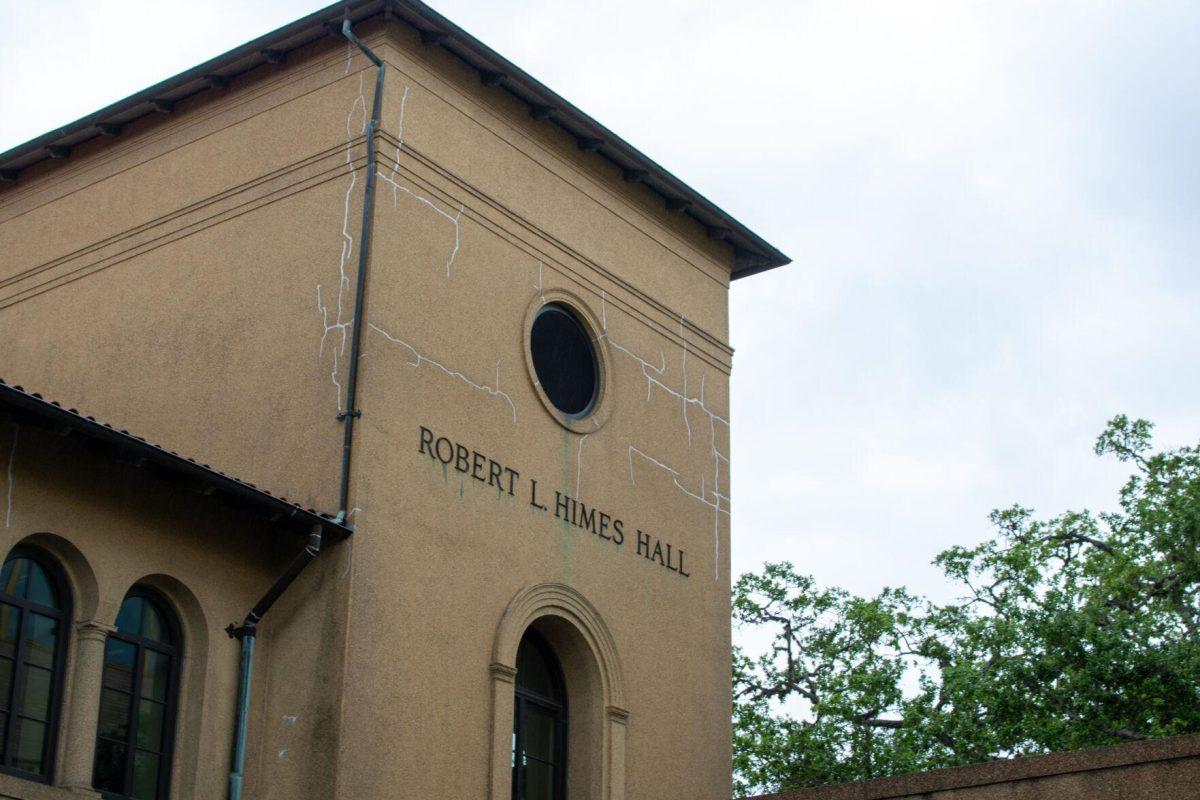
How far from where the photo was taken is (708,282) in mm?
18594

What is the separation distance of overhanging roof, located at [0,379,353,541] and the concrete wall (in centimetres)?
465

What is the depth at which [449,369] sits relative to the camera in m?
14.8

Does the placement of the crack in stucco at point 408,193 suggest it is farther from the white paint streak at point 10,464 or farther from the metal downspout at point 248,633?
the white paint streak at point 10,464

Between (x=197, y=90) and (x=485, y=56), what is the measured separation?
2.66 m

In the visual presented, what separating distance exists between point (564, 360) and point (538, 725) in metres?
3.33

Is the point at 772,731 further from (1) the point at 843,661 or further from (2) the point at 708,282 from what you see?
(2) the point at 708,282

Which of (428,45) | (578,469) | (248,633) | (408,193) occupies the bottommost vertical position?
(248,633)

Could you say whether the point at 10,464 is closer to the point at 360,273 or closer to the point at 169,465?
the point at 169,465

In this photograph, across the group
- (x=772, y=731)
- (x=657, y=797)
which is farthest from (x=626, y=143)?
(x=772, y=731)

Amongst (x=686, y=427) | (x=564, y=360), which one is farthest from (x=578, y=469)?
(x=686, y=427)

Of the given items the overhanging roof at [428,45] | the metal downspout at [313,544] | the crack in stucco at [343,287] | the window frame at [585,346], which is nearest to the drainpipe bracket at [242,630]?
the metal downspout at [313,544]

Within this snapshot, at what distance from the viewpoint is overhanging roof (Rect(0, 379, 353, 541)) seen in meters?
11.6

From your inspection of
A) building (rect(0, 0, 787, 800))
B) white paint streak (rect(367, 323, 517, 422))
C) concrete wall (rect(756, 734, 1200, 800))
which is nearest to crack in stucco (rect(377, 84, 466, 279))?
building (rect(0, 0, 787, 800))

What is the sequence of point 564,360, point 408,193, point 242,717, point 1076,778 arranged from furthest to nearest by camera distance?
point 564,360 < point 408,193 < point 242,717 < point 1076,778
